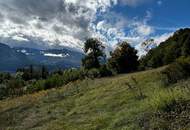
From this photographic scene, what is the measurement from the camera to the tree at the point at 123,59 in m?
49.9

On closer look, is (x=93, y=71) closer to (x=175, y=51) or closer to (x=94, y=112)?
(x=175, y=51)

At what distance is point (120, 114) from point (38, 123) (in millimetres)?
4782

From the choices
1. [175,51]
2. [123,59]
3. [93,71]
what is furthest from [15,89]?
[175,51]

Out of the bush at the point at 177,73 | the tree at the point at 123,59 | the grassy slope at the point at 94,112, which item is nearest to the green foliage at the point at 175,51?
the tree at the point at 123,59

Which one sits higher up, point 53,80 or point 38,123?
point 53,80

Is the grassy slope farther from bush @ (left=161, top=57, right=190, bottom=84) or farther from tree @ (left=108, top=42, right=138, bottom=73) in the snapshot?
tree @ (left=108, top=42, right=138, bottom=73)

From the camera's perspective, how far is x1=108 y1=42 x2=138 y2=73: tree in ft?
164

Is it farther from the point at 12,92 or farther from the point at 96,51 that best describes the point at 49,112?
the point at 96,51

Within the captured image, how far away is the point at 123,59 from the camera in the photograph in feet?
165

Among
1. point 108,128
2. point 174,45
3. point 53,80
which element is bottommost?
point 108,128

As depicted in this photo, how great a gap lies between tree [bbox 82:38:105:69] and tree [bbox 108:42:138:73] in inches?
345

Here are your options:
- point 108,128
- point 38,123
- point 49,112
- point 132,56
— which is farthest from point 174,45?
point 108,128

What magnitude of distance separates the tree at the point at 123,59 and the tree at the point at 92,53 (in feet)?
28.8

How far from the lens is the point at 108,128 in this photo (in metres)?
15.0
